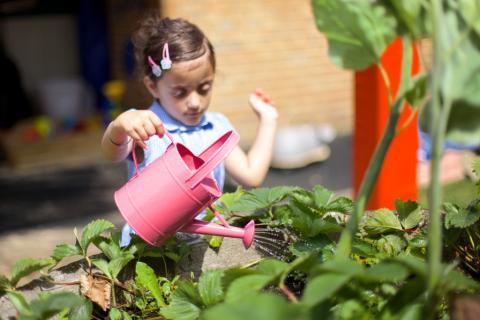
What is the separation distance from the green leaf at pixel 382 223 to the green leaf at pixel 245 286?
509 millimetres

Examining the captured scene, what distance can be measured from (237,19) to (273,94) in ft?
2.63

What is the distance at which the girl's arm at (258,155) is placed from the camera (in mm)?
2197

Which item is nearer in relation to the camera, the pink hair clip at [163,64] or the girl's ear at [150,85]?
the pink hair clip at [163,64]

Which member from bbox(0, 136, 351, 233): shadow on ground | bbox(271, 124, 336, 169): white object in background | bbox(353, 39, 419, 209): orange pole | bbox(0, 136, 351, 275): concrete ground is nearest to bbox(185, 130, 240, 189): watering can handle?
bbox(353, 39, 419, 209): orange pole

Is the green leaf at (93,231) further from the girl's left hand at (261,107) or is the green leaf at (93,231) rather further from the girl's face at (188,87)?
the girl's left hand at (261,107)

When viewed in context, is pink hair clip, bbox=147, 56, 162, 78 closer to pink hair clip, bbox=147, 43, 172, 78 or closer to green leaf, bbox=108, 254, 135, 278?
pink hair clip, bbox=147, 43, 172, 78

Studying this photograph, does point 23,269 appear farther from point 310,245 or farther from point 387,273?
point 387,273

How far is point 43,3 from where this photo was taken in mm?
7258

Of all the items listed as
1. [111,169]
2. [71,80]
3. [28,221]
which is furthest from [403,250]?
[71,80]

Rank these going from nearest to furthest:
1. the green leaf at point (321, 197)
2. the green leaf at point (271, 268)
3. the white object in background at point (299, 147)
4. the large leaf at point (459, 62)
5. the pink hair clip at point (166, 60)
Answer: the large leaf at point (459, 62)
the green leaf at point (271, 268)
the green leaf at point (321, 197)
the pink hair clip at point (166, 60)
the white object in background at point (299, 147)

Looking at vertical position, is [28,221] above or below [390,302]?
below

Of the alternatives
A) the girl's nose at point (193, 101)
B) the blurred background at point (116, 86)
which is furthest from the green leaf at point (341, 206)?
the blurred background at point (116, 86)

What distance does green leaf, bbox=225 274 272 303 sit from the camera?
939 millimetres

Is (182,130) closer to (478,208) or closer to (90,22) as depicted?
(478,208)
